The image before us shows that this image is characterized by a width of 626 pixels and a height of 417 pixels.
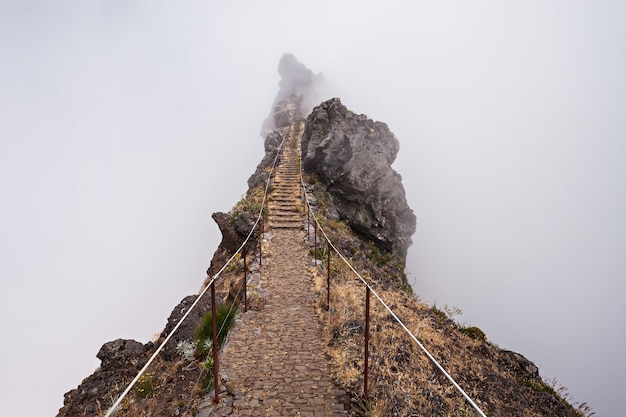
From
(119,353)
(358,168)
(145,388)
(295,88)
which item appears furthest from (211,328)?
(295,88)

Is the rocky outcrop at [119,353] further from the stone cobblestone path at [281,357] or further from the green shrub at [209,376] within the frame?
the green shrub at [209,376]

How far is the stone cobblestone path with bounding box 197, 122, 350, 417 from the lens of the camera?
225 inches

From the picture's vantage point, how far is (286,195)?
22.0m

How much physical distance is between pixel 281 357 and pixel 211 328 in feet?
7.22

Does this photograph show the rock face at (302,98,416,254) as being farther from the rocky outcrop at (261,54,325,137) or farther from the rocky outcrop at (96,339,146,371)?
the rocky outcrop at (261,54,325,137)

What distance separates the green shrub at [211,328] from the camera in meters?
7.93

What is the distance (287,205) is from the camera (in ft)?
67.7

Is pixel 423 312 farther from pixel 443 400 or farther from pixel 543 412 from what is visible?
pixel 443 400

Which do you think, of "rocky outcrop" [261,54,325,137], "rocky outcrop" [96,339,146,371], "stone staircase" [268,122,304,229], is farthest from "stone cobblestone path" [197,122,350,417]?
"rocky outcrop" [261,54,325,137]

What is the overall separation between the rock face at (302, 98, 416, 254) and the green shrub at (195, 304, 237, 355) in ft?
47.6

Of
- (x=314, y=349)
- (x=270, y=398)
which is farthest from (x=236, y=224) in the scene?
(x=270, y=398)

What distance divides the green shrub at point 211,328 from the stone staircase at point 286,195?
9209mm

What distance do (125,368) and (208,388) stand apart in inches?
157

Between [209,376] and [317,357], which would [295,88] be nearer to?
[317,357]
